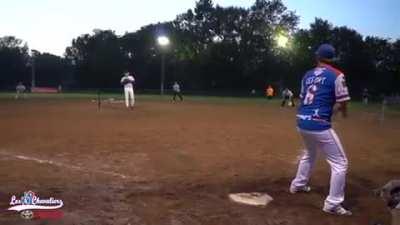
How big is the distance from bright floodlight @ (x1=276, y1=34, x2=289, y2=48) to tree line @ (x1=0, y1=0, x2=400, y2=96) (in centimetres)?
47

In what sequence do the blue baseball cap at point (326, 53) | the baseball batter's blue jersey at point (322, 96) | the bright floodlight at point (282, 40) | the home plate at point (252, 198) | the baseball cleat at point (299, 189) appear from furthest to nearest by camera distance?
the bright floodlight at point (282, 40)
the baseball cleat at point (299, 189)
the blue baseball cap at point (326, 53)
the home plate at point (252, 198)
the baseball batter's blue jersey at point (322, 96)

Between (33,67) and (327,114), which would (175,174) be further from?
(33,67)

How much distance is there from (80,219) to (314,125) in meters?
3.05

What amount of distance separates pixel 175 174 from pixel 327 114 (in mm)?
2837

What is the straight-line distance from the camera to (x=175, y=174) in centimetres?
865

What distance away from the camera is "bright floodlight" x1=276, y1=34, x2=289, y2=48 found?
274 feet

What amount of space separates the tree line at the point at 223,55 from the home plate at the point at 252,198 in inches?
2863

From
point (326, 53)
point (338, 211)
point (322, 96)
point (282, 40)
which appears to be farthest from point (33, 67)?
point (338, 211)

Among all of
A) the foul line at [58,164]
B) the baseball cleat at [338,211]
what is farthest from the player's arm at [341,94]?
the foul line at [58,164]

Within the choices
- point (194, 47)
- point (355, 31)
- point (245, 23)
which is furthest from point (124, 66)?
point (355, 31)

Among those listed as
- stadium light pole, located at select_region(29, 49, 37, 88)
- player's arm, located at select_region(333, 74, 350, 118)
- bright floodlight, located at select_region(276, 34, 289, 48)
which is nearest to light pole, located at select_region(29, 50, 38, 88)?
stadium light pole, located at select_region(29, 49, 37, 88)

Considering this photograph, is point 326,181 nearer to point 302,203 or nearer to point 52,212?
point 302,203

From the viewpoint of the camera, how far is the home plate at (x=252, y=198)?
6.86 meters

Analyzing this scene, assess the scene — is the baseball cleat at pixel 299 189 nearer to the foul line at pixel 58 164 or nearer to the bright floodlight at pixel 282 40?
the foul line at pixel 58 164
